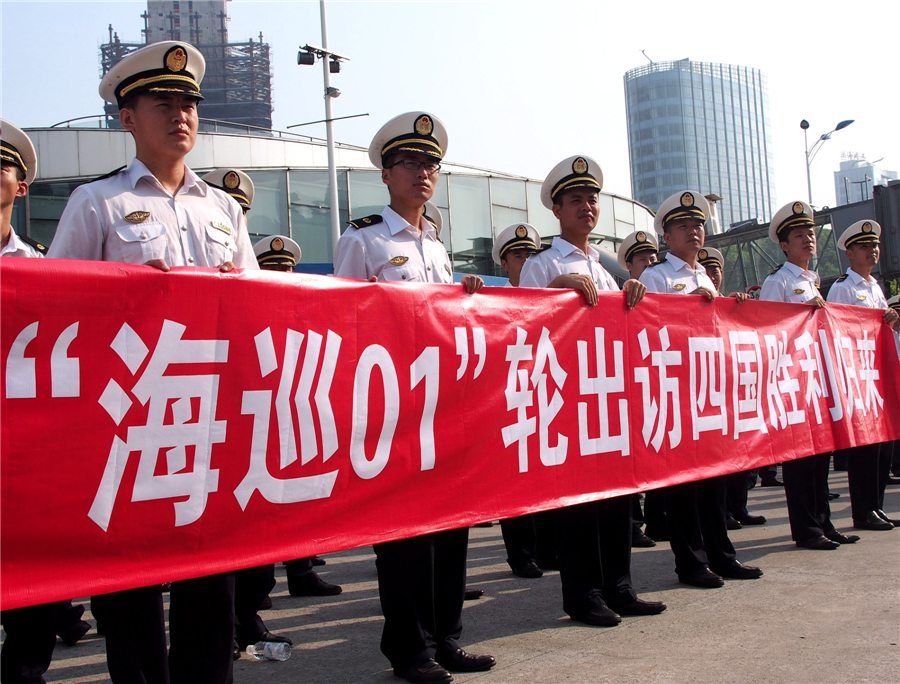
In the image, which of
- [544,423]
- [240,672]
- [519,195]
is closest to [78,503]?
[240,672]

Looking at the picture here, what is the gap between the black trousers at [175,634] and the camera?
2520 millimetres

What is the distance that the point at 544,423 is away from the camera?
3.91 m

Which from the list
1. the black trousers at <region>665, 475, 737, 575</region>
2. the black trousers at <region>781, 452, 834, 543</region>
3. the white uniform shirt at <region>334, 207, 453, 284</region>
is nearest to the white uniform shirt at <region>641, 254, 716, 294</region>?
the black trousers at <region>665, 475, 737, 575</region>

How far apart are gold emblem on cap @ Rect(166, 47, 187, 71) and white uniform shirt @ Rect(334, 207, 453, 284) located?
1084 millimetres

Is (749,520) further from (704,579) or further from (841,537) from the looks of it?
(704,579)

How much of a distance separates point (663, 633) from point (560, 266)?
74.8 inches

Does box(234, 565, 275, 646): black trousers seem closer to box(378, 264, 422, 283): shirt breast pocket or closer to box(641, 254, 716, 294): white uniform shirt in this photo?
box(378, 264, 422, 283): shirt breast pocket

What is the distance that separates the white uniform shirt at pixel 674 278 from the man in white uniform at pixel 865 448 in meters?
1.87

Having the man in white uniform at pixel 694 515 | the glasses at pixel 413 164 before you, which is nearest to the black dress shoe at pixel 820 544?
the man in white uniform at pixel 694 515

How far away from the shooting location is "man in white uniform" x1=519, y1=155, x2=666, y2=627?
4.02 m

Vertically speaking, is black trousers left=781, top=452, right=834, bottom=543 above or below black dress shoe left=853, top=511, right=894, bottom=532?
above

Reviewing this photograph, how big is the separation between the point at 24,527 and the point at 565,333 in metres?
2.50

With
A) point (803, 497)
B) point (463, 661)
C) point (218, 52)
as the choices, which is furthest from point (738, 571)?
point (218, 52)

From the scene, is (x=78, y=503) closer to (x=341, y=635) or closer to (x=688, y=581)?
(x=341, y=635)
